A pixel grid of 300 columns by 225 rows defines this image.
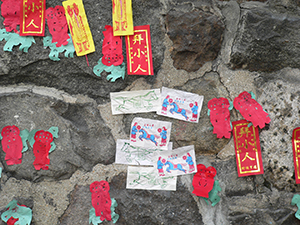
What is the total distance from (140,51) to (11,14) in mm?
513

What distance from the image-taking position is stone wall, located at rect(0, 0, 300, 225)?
1.06 meters

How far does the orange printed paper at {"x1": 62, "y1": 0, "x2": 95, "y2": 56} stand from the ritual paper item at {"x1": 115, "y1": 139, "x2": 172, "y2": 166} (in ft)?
1.25

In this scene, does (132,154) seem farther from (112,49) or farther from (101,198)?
(112,49)

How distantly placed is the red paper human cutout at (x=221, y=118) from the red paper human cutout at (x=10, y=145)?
0.75 meters

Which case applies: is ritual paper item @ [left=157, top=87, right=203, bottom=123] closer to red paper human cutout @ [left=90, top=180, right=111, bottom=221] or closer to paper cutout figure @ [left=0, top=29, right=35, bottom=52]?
red paper human cutout @ [left=90, top=180, right=111, bottom=221]

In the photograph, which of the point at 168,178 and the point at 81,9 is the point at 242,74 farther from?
the point at 81,9

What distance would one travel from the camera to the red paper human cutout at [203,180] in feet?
3.53

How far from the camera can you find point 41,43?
1075 millimetres

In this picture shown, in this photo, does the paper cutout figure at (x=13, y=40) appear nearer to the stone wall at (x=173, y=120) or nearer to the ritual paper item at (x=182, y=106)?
the stone wall at (x=173, y=120)

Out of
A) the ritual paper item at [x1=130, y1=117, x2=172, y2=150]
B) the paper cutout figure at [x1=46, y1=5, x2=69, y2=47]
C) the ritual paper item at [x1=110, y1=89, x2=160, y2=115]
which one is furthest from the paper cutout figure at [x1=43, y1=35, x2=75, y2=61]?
the ritual paper item at [x1=130, y1=117, x2=172, y2=150]

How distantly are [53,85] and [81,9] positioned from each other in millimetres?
314

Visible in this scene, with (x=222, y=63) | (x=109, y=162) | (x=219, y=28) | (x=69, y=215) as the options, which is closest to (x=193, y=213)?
(x=109, y=162)

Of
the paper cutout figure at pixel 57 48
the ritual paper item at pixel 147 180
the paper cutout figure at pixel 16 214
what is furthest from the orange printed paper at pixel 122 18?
the paper cutout figure at pixel 16 214

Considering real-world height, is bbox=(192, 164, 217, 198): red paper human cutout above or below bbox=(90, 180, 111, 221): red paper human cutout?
above
